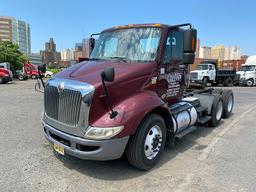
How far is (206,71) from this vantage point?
2217cm

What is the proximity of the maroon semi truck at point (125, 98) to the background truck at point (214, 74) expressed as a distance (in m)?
17.3

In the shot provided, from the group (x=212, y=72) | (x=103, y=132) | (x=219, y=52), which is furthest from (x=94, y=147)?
(x=219, y=52)

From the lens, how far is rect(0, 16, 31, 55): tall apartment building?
9019 centimetres

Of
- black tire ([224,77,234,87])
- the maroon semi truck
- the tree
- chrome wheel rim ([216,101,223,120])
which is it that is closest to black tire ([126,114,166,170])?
the maroon semi truck

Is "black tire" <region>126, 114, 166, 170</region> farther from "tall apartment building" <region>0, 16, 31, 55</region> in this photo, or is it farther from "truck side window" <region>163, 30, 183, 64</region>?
"tall apartment building" <region>0, 16, 31, 55</region>

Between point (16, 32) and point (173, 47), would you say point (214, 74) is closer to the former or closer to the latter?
point (173, 47)

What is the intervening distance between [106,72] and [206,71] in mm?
20354

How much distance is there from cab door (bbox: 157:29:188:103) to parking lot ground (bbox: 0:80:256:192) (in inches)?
45.6

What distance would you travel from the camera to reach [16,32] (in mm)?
98250

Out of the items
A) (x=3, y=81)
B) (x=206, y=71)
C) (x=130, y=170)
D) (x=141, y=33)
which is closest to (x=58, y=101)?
(x=130, y=170)

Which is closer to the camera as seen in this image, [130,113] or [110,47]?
[130,113]

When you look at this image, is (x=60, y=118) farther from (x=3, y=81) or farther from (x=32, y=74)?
(x=32, y=74)

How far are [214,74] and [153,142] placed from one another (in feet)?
65.9

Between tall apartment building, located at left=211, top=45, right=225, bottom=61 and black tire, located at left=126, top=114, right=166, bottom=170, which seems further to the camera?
tall apartment building, located at left=211, top=45, right=225, bottom=61
